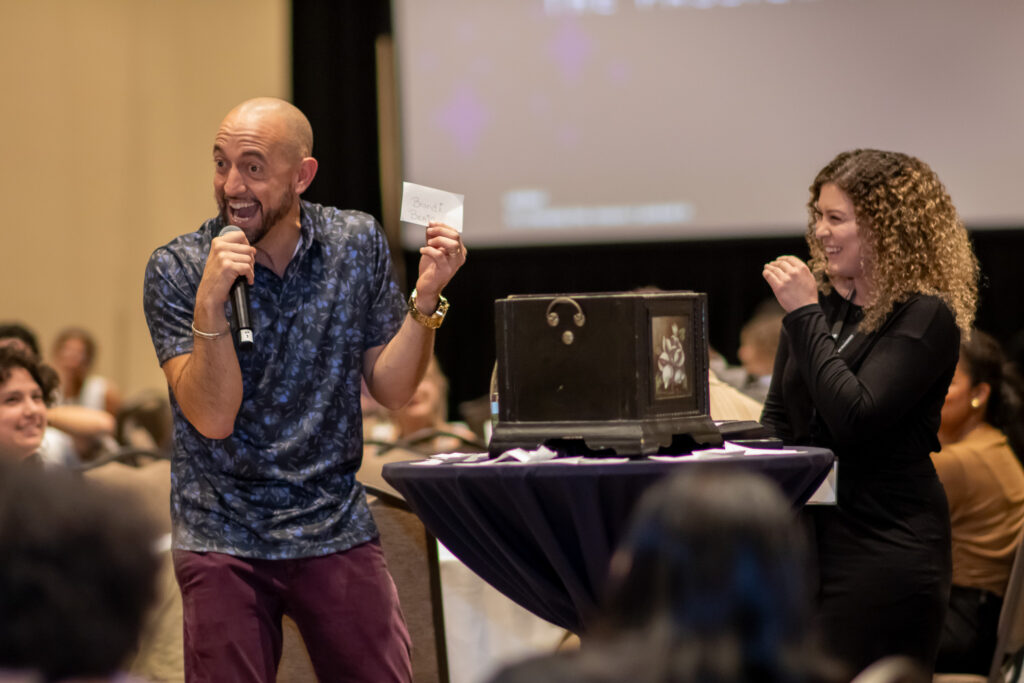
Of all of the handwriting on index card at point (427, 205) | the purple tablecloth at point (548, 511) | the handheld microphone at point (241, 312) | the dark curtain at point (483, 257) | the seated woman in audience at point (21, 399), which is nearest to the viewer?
the purple tablecloth at point (548, 511)

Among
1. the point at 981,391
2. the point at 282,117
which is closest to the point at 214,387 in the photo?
the point at 282,117

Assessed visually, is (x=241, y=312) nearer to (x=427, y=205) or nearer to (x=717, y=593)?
(x=427, y=205)

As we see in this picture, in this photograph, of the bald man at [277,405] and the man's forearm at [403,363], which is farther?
the man's forearm at [403,363]

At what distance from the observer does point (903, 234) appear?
2506 mm

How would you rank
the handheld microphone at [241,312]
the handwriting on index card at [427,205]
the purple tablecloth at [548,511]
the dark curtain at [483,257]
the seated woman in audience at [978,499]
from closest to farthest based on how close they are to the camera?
the purple tablecloth at [548,511] < the handheld microphone at [241,312] < the handwriting on index card at [427,205] < the seated woman in audience at [978,499] < the dark curtain at [483,257]

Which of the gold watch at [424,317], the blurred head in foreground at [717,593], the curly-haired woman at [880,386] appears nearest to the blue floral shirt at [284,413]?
the gold watch at [424,317]

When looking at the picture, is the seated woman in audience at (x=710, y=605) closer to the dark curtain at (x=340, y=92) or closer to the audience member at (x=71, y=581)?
the audience member at (x=71, y=581)

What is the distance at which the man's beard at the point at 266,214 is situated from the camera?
2.40 metres

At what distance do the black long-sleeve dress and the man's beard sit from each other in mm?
1022

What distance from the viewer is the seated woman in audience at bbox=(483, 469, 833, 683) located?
106cm

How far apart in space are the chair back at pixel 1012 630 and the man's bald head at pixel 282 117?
5.89ft

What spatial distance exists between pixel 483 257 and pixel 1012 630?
567 cm

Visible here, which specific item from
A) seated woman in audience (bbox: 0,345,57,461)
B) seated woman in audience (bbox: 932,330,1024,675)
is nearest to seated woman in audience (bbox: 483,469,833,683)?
seated woman in audience (bbox: 932,330,1024,675)

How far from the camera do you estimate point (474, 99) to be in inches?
308
